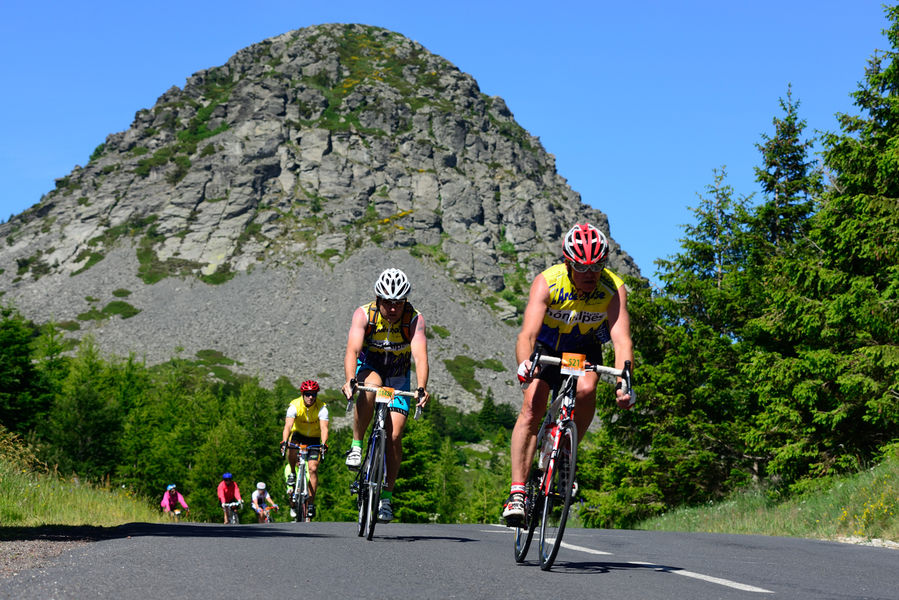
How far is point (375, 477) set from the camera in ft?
28.2

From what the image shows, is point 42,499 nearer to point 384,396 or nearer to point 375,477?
point 375,477

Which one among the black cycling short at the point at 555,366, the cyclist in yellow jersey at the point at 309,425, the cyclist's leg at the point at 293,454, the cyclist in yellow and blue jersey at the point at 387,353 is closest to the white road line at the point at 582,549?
the cyclist in yellow and blue jersey at the point at 387,353

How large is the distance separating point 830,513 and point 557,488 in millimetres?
9429

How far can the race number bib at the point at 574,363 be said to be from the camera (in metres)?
6.09

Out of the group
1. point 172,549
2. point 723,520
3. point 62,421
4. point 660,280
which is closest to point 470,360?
point 62,421

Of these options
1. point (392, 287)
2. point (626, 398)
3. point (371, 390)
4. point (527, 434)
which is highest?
→ point (392, 287)

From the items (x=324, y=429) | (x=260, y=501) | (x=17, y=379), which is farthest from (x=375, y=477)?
(x=17, y=379)

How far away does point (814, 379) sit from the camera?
64.3 feet

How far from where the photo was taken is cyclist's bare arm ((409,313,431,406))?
27.0ft

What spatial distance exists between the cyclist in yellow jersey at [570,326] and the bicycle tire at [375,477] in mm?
2226

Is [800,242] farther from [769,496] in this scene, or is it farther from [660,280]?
[769,496]

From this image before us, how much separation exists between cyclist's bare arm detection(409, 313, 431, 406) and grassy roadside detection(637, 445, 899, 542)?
6.77m

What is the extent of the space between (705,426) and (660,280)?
6.41 metres

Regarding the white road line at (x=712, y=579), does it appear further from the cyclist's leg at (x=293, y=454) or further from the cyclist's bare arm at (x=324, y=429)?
the cyclist's leg at (x=293, y=454)
